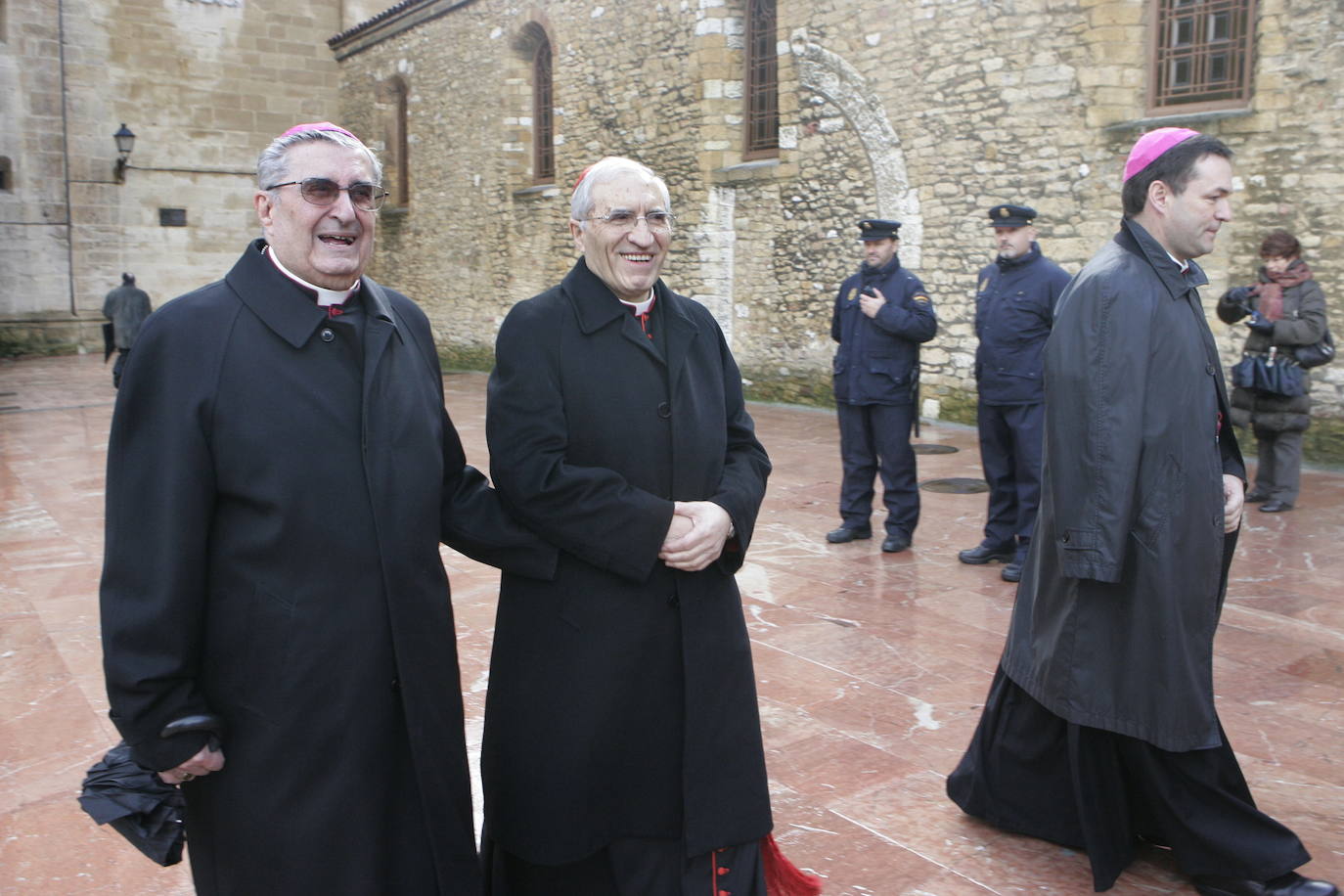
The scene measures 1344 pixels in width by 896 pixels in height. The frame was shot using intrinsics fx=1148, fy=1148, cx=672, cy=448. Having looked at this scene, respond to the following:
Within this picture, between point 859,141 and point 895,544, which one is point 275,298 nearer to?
point 895,544

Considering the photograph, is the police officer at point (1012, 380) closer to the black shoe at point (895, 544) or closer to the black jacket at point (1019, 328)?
the black jacket at point (1019, 328)

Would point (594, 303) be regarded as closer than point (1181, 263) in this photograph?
Yes

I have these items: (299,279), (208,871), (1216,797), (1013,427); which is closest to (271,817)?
(208,871)

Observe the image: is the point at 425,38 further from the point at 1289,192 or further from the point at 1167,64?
the point at 1289,192

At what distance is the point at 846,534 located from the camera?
650 cm

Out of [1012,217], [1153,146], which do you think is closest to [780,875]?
[1153,146]

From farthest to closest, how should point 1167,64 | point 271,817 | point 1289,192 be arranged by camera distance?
1. point 1167,64
2. point 1289,192
3. point 271,817

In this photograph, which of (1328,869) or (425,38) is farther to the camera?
(425,38)

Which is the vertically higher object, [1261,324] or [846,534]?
[1261,324]

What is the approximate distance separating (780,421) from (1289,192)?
4.89 metres

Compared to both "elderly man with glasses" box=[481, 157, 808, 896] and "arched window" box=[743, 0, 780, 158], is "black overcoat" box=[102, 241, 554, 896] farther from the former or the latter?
"arched window" box=[743, 0, 780, 158]

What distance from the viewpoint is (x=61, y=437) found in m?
11.1

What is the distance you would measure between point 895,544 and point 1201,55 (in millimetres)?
5534

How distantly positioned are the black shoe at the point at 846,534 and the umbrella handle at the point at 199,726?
485 centimetres
